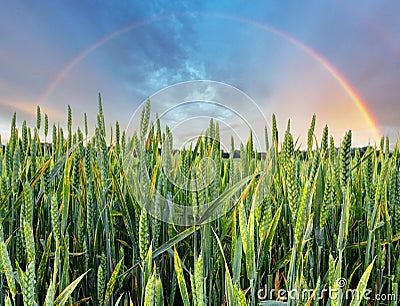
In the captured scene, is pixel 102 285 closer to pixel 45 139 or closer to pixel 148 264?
pixel 148 264

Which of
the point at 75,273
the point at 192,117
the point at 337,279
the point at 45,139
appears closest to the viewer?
the point at 337,279

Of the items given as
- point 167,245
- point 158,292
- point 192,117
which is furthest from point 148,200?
point 192,117

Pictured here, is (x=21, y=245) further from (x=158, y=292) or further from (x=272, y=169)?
(x=272, y=169)

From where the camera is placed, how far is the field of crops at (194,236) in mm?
684

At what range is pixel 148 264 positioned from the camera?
0.69 metres

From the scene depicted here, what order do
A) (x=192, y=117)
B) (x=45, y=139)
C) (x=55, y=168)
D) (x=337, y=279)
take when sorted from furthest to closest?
1. (x=45, y=139)
2. (x=192, y=117)
3. (x=55, y=168)
4. (x=337, y=279)

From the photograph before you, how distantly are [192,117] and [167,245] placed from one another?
2.21ft

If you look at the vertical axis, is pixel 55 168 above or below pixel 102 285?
above

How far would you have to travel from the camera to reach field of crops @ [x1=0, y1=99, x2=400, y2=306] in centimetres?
68

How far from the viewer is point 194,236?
28.2 inches

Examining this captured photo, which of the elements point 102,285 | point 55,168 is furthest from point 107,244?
point 55,168

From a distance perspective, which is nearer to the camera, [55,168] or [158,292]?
[158,292]

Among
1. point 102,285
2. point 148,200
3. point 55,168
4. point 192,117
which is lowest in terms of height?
point 102,285

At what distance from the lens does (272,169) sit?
3.80 ft
